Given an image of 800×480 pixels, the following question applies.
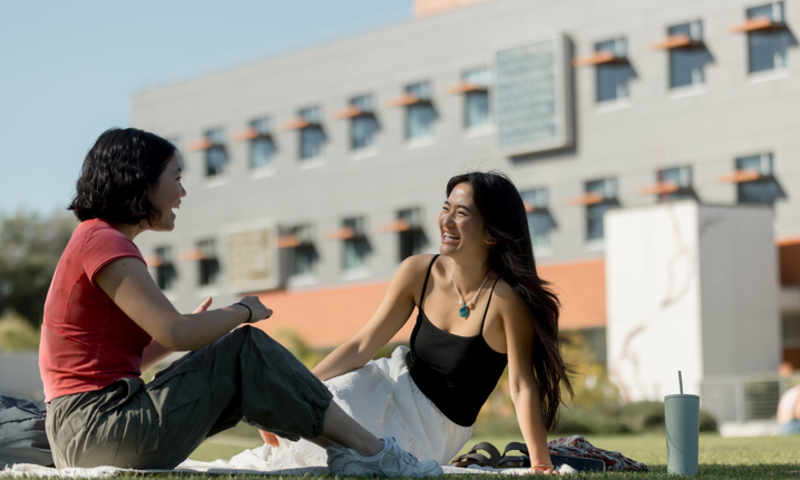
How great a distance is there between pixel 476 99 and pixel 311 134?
703 centimetres

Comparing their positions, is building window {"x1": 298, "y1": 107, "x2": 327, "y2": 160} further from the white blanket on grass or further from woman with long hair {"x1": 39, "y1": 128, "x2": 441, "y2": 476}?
woman with long hair {"x1": 39, "y1": 128, "x2": 441, "y2": 476}

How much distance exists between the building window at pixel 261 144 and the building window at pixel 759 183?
55.4 ft

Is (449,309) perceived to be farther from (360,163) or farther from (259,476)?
(360,163)

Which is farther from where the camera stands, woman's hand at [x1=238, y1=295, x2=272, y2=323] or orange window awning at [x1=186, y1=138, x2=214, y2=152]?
orange window awning at [x1=186, y1=138, x2=214, y2=152]

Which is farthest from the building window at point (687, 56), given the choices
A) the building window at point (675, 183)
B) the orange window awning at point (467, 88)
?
the orange window awning at point (467, 88)

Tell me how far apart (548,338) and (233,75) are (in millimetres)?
36884

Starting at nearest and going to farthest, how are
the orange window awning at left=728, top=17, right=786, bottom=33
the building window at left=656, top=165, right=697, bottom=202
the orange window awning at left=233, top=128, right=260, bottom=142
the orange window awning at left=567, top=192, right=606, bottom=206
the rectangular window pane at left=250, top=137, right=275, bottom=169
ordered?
the orange window awning at left=728, top=17, right=786, bottom=33, the building window at left=656, top=165, right=697, bottom=202, the orange window awning at left=567, top=192, right=606, bottom=206, the orange window awning at left=233, top=128, right=260, bottom=142, the rectangular window pane at left=250, top=137, right=275, bottom=169

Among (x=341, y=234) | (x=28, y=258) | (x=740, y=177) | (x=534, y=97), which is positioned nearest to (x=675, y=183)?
(x=740, y=177)

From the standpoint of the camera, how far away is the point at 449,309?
527 cm

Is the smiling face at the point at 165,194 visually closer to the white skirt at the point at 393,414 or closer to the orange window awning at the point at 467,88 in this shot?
the white skirt at the point at 393,414

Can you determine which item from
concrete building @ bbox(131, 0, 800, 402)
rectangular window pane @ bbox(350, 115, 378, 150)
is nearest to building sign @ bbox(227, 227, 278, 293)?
concrete building @ bbox(131, 0, 800, 402)

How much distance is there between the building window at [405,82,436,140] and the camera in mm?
35094

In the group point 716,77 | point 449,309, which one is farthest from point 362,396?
point 716,77

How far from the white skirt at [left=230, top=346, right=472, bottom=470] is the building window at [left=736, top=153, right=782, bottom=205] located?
23996 mm
